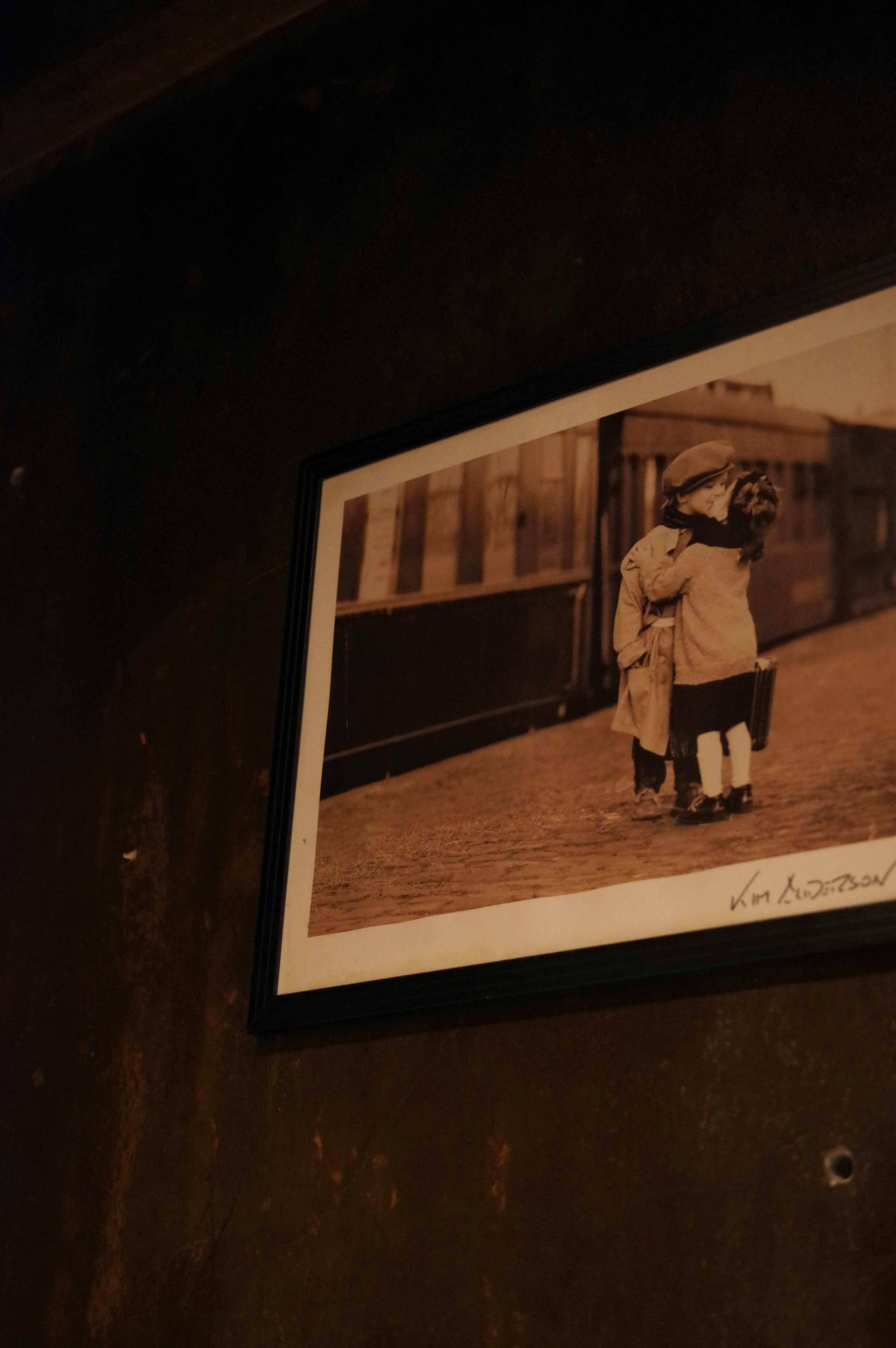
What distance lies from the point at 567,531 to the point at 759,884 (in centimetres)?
72

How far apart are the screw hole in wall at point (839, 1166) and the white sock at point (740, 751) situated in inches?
20.0

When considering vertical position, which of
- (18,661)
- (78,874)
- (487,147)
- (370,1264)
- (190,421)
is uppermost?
(487,147)

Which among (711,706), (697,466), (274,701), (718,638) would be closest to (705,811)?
(711,706)

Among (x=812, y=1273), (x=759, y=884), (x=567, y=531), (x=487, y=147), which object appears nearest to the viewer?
(x=812, y=1273)

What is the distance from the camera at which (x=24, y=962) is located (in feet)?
8.52

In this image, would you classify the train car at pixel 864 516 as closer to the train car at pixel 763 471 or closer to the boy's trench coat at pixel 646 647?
the train car at pixel 763 471

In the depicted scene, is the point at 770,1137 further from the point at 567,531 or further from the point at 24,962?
the point at 24,962

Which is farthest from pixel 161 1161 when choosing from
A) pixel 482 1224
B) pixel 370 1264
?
pixel 482 1224

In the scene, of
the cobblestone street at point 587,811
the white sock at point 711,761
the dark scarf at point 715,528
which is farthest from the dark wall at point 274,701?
the dark scarf at point 715,528

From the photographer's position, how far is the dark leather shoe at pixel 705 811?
1975 millimetres

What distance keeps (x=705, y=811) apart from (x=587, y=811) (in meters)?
0.19

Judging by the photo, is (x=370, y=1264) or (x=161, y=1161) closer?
(x=370, y=1264)
